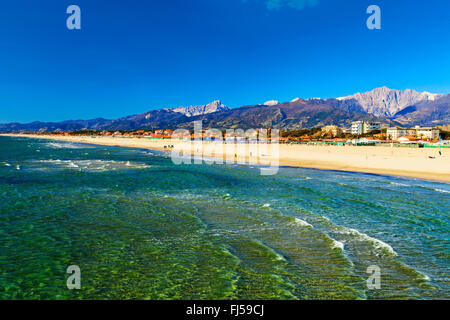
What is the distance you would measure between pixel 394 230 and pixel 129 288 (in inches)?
486

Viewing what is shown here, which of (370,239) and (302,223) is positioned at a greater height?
(302,223)

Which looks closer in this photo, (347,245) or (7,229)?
(347,245)

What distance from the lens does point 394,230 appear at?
1348cm

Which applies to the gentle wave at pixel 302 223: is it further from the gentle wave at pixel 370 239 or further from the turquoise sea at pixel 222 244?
the gentle wave at pixel 370 239

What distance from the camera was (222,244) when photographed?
11492 millimetres

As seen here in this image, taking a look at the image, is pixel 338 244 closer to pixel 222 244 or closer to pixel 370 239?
pixel 370 239

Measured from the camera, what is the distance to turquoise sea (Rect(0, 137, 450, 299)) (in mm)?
8133

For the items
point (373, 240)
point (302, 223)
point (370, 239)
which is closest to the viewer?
point (373, 240)

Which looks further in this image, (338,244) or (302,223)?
(302,223)

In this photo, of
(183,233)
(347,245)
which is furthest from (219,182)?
(347,245)

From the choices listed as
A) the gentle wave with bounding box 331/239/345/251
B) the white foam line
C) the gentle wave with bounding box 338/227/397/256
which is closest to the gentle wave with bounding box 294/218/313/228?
the gentle wave with bounding box 338/227/397/256

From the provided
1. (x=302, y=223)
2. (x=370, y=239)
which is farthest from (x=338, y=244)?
(x=302, y=223)

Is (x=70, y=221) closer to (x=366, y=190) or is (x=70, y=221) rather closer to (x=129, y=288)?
(x=129, y=288)

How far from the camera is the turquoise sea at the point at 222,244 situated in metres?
8.13
